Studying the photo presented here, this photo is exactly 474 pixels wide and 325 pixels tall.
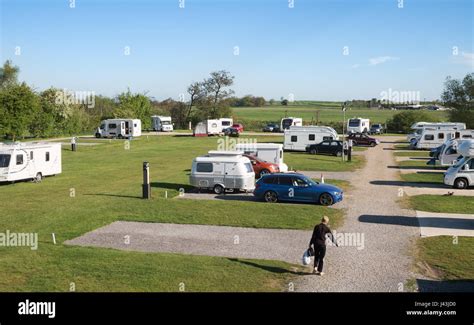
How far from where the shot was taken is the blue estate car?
21250 millimetres

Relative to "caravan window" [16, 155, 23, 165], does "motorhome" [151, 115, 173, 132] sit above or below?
above

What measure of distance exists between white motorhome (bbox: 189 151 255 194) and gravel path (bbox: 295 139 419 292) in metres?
4.86

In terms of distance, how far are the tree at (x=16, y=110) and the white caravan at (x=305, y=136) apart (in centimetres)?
2661

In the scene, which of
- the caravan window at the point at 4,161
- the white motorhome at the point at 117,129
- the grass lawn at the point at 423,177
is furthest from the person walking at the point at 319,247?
the white motorhome at the point at 117,129

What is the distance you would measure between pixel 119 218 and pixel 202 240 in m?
4.49

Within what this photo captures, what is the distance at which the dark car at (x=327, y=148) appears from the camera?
4388 cm

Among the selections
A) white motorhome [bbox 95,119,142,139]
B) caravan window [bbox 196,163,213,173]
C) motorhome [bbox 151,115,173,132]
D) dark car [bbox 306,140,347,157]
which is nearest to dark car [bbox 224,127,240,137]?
motorhome [bbox 151,115,173,132]

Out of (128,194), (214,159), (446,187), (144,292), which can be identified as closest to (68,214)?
(128,194)

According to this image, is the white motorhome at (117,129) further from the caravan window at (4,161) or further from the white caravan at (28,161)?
the caravan window at (4,161)

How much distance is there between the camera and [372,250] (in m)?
14.6

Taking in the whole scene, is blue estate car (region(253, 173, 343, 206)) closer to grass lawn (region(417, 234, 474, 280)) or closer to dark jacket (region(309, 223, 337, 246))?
grass lawn (region(417, 234, 474, 280))

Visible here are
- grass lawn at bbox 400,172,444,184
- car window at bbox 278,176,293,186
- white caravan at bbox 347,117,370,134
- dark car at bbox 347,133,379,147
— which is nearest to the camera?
car window at bbox 278,176,293,186

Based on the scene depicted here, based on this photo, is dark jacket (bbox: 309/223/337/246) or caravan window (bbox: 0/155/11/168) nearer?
dark jacket (bbox: 309/223/337/246)
